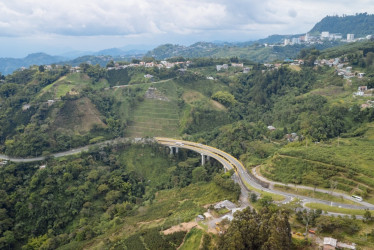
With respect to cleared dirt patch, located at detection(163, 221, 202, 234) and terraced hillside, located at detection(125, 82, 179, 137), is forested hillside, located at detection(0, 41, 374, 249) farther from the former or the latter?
cleared dirt patch, located at detection(163, 221, 202, 234)

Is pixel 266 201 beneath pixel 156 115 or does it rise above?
beneath

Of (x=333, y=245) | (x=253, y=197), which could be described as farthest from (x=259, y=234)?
(x=253, y=197)

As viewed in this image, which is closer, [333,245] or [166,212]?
[333,245]

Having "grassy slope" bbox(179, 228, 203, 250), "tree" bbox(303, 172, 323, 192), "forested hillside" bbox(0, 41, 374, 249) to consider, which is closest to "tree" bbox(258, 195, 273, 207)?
"forested hillside" bbox(0, 41, 374, 249)

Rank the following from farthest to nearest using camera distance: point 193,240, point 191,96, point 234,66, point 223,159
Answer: point 234,66, point 191,96, point 223,159, point 193,240

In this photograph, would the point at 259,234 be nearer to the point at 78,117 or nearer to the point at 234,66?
the point at 78,117

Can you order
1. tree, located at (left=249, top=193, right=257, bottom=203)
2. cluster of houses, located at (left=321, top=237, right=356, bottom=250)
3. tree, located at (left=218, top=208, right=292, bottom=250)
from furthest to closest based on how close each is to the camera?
tree, located at (left=249, top=193, right=257, bottom=203) < cluster of houses, located at (left=321, top=237, right=356, bottom=250) < tree, located at (left=218, top=208, right=292, bottom=250)

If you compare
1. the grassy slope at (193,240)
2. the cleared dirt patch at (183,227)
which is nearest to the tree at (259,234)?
the grassy slope at (193,240)

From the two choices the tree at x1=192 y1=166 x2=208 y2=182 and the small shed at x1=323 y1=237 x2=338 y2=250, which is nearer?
the small shed at x1=323 y1=237 x2=338 y2=250

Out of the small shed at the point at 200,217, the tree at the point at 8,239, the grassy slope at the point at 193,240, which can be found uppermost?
the small shed at the point at 200,217

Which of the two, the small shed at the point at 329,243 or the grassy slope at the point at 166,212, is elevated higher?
the small shed at the point at 329,243

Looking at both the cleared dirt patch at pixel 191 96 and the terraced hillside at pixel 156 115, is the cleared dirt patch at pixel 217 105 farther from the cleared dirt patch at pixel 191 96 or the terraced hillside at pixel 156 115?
the terraced hillside at pixel 156 115
